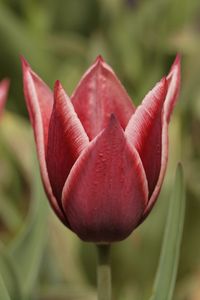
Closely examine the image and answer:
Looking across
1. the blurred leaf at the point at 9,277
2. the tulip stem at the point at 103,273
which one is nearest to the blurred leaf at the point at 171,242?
the tulip stem at the point at 103,273

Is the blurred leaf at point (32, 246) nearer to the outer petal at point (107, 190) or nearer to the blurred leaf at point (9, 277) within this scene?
the blurred leaf at point (9, 277)

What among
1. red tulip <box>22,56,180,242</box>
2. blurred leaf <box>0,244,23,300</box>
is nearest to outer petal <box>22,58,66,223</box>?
red tulip <box>22,56,180,242</box>

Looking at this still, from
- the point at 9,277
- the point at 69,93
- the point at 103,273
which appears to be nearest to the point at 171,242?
the point at 103,273

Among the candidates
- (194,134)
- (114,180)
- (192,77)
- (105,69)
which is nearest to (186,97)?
(192,77)

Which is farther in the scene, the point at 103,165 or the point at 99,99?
the point at 99,99

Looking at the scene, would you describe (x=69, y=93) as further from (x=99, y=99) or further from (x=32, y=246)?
(x=99, y=99)

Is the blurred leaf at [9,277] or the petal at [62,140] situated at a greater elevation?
the petal at [62,140]

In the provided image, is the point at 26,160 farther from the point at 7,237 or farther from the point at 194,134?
the point at 194,134
